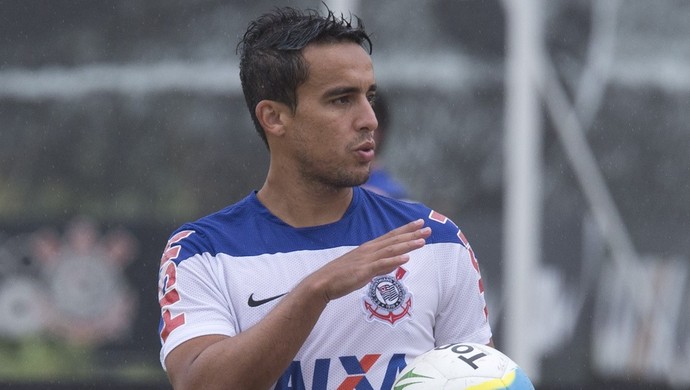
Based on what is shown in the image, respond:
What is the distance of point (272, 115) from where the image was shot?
3.41m

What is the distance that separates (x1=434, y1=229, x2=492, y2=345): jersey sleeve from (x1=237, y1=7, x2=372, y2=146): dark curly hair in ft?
Result: 1.86

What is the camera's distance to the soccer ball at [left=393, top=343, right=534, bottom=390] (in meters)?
2.95

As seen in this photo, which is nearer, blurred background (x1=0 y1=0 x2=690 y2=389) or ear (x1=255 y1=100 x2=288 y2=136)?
ear (x1=255 y1=100 x2=288 y2=136)

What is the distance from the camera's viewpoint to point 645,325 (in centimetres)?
770

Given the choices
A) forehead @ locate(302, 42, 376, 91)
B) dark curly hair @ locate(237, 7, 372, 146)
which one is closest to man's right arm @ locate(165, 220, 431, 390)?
forehead @ locate(302, 42, 376, 91)

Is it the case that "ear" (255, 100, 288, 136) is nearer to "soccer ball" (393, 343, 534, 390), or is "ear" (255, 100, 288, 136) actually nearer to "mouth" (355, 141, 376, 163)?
"mouth" (355, 141, 376, 163)

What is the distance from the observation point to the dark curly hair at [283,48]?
3305 mm

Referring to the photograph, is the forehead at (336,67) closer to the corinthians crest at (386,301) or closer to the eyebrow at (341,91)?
the eyebrow at (341,91)

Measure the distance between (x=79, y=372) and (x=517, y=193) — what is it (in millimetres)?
2765

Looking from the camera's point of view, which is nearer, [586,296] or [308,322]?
[308,322]

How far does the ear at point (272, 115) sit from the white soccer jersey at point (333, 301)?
207 millimetres

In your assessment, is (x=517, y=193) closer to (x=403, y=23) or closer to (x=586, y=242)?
(x=586, y=242)

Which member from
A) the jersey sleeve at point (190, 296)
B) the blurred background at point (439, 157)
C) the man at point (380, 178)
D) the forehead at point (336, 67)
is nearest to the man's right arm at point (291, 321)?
the jersey sleeve at point (190, 296)

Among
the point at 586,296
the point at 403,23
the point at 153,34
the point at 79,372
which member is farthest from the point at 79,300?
the point at 586,296
